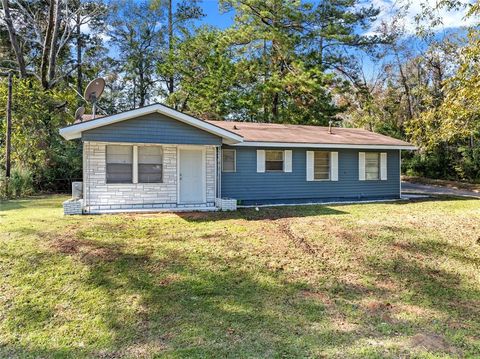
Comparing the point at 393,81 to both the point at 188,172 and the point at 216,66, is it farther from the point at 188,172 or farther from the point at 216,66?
the point at 188,172

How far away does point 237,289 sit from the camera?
15.4 ft

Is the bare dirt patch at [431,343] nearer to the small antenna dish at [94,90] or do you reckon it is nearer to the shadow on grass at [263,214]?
the shadow on grass at [263,214]

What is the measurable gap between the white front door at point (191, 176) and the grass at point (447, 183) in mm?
15498

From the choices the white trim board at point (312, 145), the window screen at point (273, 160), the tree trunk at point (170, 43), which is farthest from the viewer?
the tree trunk at point (170, 43)

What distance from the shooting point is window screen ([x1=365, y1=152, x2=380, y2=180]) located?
538 inches

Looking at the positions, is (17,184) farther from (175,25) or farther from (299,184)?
(175,25)

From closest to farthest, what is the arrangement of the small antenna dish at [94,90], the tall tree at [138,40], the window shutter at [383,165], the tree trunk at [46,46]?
the small antenna dish at [94,90]
the window shutter at [383,165]
the tree trunk at [46,46]
the tall tree at [138,40]

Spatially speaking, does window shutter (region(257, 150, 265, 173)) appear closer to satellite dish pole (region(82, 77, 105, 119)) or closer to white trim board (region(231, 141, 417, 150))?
white trim board (region(231, 141, 417, 150))

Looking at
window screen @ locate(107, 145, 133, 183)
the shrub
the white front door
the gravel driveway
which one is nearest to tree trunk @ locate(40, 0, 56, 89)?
the shrub

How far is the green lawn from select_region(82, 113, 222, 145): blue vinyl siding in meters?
2.39

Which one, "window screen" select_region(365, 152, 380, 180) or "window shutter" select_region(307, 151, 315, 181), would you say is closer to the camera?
"window shutter" select_region(307, 151, 315, 181)

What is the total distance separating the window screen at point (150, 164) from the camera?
10.1 metres

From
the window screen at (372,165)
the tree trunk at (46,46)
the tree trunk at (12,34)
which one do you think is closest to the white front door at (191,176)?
the window screen at (372,165)

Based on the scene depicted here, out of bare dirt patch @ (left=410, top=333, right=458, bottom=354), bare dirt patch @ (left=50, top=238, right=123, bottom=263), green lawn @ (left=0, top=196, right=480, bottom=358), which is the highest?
bare dirt patch @ (left=50, top=238, right=123, bottom=263)
